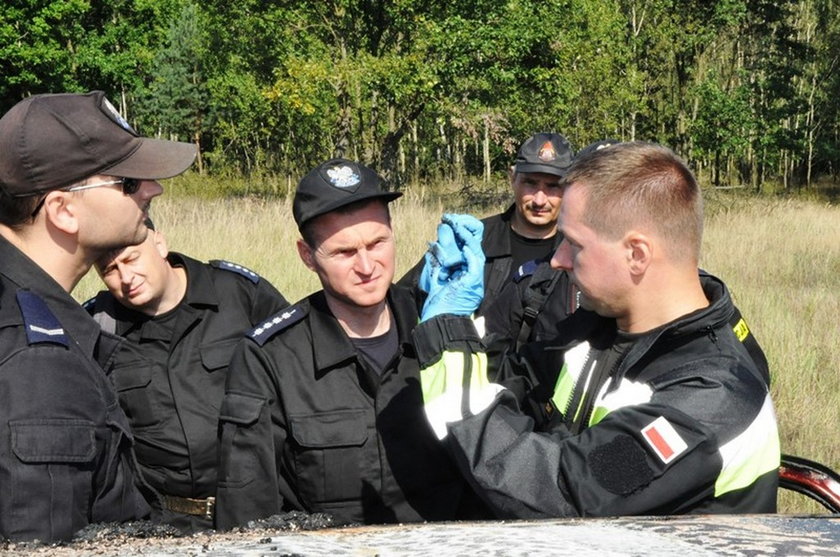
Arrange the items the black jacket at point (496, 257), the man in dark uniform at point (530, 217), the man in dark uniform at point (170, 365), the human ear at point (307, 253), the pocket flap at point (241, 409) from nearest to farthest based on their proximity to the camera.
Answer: the pocket flap at point (241, 409) → the human ear at point (307, 253) → the man in dark uniform at point (170, 365) → the black jacket at point (496, 257) → the man in dark uniform at point (530, 217)

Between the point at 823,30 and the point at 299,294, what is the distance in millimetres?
38481

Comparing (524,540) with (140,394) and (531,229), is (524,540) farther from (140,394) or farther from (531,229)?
(531,229)

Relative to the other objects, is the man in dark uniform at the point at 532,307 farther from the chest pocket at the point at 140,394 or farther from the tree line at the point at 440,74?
the tree line at the point at 440,74

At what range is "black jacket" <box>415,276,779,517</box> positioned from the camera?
5.68 ft

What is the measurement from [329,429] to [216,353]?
0.74 meters

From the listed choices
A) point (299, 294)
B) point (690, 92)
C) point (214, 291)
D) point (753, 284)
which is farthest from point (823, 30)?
point (214, 291)

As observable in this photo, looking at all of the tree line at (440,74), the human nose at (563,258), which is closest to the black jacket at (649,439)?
the human nose at (563,258)

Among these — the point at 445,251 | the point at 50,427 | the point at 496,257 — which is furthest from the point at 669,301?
the point at 496,257

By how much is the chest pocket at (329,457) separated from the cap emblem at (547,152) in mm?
2633

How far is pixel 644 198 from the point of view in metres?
2.01

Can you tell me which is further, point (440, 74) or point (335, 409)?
point (440, 74)

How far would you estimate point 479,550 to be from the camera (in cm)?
105

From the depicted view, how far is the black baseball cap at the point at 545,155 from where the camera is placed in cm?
475

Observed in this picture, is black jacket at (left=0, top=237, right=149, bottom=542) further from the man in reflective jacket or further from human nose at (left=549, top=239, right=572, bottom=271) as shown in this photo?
human nose at (left=549, top=239, right=572, bottom=271)
